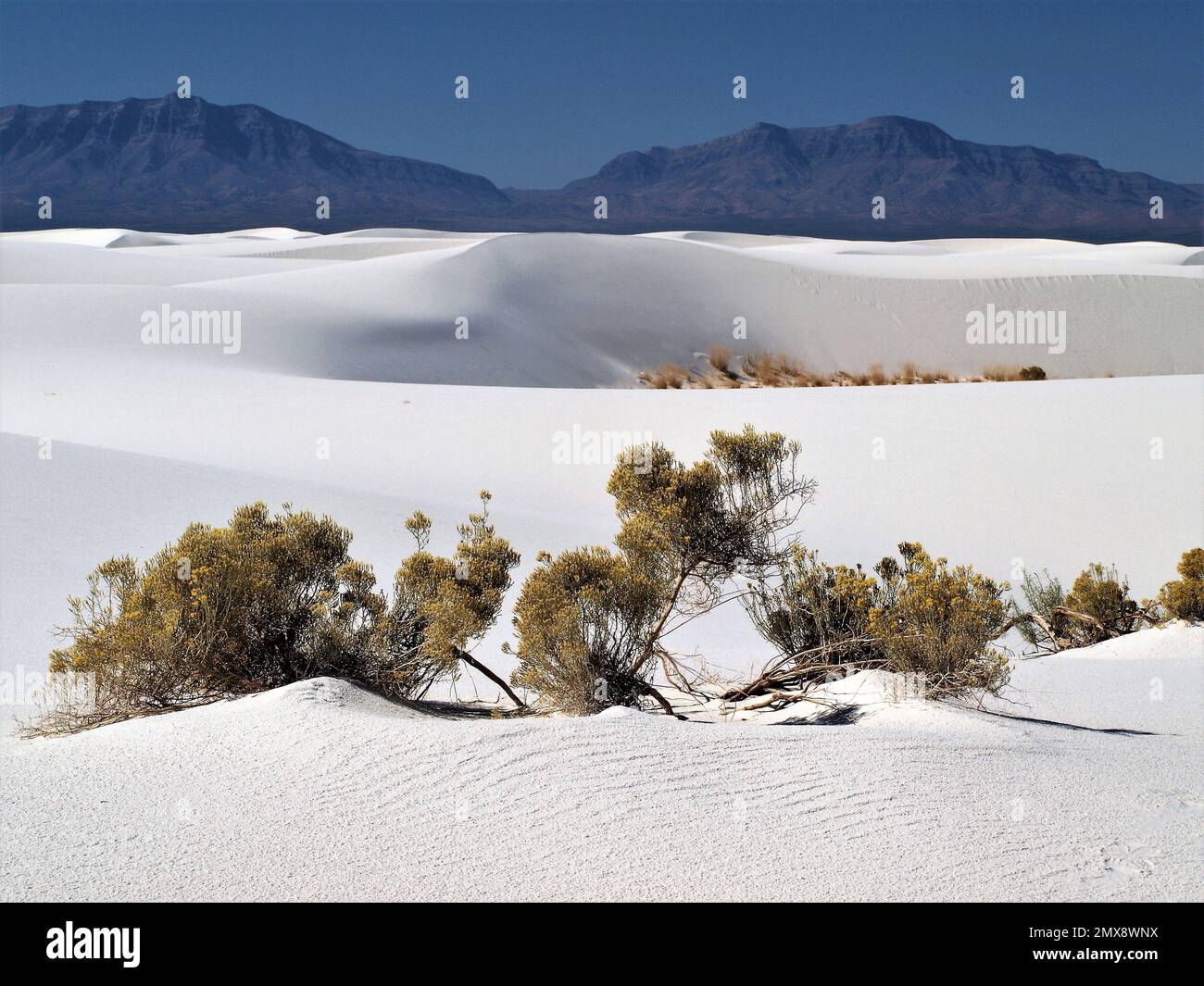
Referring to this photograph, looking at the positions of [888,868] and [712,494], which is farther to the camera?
[712,494]

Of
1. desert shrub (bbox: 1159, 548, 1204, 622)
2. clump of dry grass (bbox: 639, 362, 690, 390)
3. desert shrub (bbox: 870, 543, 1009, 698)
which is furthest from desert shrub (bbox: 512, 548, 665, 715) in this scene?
clump of dry grass (bbox: 639, 362, 690, 390)

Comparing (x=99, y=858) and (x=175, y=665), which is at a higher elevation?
(x=175, y=665)

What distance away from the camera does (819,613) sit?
5.82 metres

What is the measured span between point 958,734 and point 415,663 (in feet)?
8.70

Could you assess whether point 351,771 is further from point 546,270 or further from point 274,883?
point 546,270

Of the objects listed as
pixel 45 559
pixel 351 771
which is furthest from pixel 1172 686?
pixel 45 559

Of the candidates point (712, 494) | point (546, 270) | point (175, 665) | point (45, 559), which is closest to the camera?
point (175, 665)

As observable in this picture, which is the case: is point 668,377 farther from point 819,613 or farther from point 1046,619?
point 819,613

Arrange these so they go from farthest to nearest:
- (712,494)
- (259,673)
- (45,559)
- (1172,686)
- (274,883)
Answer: (45,559), (1172,686), (712,494), (259,673), (274,883)

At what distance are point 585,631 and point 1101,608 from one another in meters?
5.41

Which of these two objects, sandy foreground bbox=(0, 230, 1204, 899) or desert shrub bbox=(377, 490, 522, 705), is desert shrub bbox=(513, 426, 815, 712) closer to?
desert shrub bbox=(377, 490, 522, 705)

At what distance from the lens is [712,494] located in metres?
5.80

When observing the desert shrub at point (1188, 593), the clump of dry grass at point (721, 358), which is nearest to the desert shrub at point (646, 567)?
the desert shrub at point (1188, 593)

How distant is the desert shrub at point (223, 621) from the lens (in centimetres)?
470
